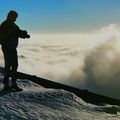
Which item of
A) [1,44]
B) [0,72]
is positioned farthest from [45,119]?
[0,72]

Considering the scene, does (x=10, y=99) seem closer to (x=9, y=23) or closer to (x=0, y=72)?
(x=9, y=23)

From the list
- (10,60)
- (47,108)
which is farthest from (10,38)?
(47,108)

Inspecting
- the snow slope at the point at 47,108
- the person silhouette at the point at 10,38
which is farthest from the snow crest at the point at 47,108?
the person silhouette at the point at 10,38

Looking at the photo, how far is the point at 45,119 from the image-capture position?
11617 mm

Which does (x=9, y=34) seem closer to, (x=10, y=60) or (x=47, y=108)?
(x=10, y=60)

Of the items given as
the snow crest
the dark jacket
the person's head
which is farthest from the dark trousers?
the person's head

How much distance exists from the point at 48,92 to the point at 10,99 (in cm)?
172

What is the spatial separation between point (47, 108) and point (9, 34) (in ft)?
8.46

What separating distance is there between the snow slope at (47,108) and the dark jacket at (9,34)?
1456 mm

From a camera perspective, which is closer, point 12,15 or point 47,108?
point 47,108

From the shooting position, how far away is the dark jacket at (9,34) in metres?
13.7

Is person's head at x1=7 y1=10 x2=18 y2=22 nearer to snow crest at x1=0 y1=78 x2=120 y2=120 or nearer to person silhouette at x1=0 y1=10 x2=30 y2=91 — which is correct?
person silhouette at x1=0 y1=10 x2=30 y2=91

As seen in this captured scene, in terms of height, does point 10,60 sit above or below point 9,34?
below

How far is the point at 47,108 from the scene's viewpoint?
1266 centimetres
